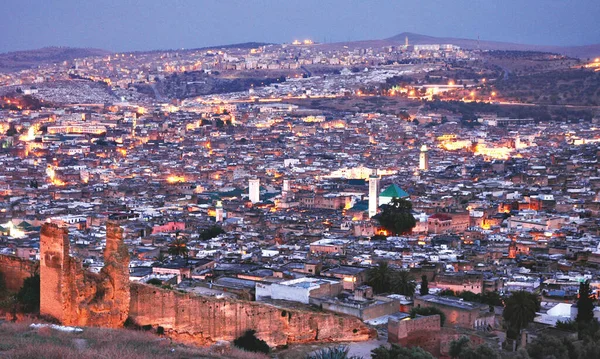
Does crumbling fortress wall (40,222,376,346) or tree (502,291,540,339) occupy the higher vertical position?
crumbling fortress wall (40,222,376,346)

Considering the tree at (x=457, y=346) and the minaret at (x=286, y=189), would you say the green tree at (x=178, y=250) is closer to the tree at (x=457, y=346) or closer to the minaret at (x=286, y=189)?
the tree at (x=457, y=346)

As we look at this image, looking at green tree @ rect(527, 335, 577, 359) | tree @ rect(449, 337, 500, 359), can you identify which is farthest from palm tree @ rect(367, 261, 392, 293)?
tree @ rect(449, 337, 500, 359)

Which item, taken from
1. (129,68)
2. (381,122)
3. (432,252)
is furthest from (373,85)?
(432,252)

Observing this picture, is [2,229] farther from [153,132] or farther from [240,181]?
[153,132]

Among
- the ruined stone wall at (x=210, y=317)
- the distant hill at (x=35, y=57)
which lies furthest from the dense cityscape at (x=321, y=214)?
the distant hill at (x=35, y=57)

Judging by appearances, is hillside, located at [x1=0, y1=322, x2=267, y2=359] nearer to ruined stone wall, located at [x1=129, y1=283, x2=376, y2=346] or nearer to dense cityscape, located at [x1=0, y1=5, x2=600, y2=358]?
dense cityscape, located at [x1=0, y1=5, x2=600, y2=358]
